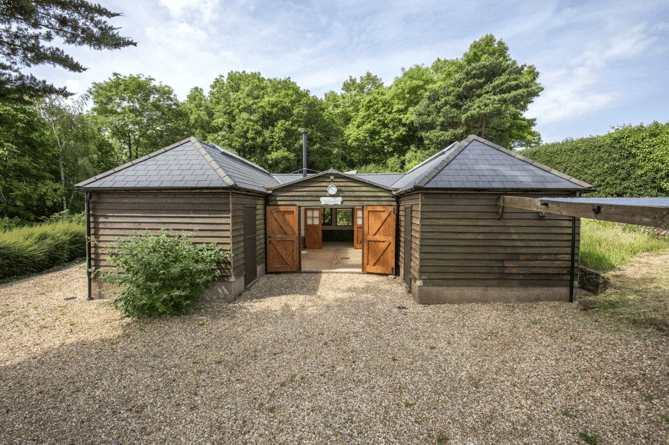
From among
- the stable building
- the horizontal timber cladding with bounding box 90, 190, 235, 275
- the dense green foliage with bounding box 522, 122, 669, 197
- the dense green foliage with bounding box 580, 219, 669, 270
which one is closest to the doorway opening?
the stable building

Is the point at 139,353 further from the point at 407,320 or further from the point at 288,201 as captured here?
the point at 288,201

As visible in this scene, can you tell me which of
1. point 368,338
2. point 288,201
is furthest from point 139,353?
point 288,201

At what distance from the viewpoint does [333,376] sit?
396cm

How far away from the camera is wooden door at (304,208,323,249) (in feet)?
49.7

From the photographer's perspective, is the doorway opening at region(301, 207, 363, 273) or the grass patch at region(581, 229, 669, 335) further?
the doorway opening at region(301, 207, 363, 273)

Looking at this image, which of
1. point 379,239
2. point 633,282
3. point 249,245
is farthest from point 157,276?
point 633,282

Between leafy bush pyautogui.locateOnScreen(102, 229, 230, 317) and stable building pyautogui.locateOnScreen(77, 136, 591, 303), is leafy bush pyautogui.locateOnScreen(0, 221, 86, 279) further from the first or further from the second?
leafy bush pyautogui.locateOnScreen(102, 229, 230, 317)

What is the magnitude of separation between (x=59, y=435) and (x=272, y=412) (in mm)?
2108

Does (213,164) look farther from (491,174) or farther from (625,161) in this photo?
(625,161)

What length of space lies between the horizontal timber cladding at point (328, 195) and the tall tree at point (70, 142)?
48.7 feet

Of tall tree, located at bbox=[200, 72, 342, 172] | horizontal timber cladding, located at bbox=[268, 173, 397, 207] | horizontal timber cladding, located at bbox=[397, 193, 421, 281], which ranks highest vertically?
tall tree, located at bbox=[200, 72, 342, 172]

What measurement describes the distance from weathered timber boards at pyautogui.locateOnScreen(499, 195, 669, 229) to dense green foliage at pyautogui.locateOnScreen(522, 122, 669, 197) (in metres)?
10.4

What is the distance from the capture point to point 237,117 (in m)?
21.2

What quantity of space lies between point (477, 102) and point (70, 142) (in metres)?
25.1
